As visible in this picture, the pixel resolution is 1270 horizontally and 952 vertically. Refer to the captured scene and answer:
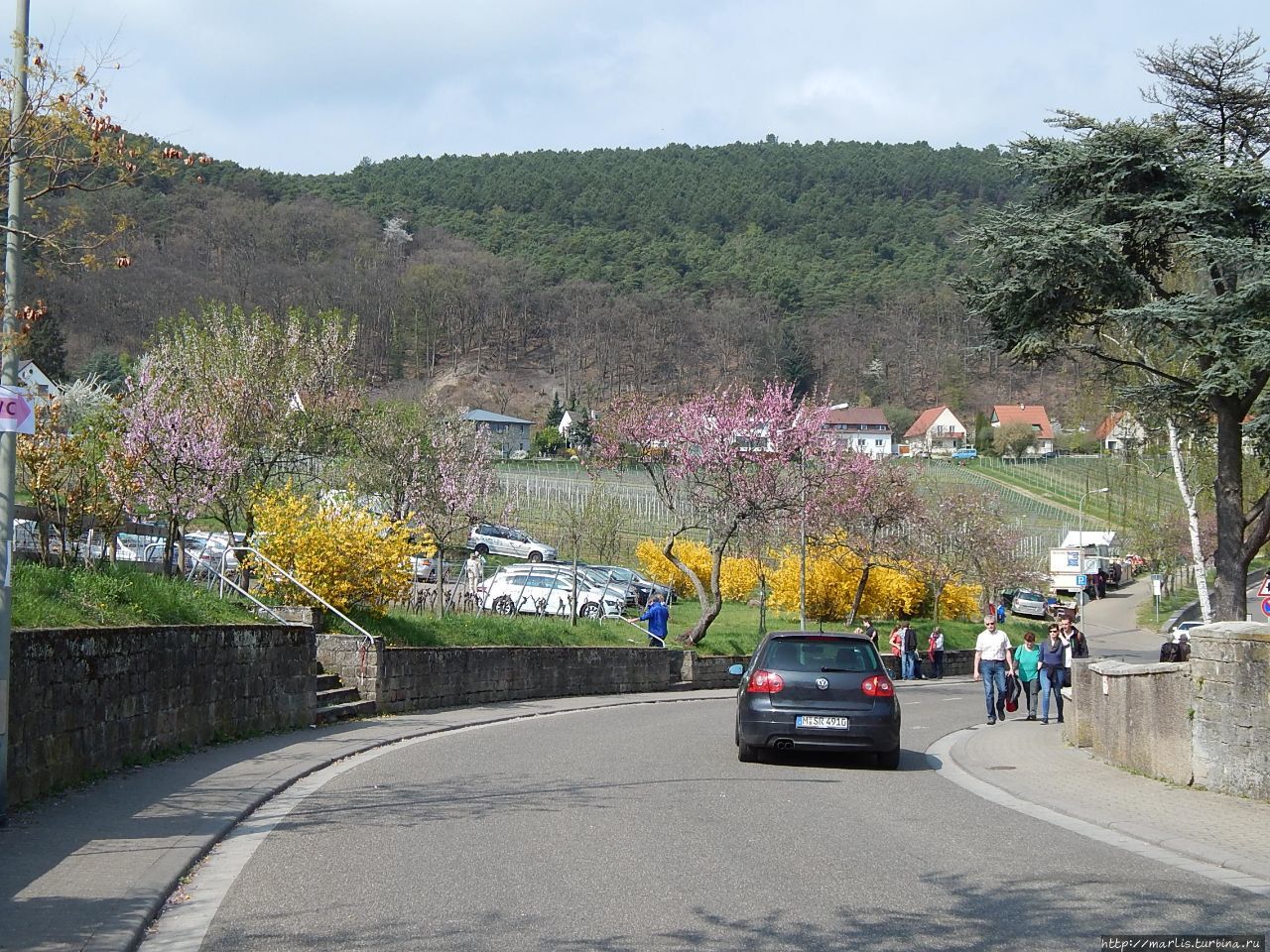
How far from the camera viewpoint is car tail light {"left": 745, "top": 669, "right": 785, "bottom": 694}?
1398 cm

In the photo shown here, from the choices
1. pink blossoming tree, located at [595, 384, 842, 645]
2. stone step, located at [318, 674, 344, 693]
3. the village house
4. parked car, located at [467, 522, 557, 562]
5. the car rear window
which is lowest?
stone step, located at [318, 674, 344, 693]

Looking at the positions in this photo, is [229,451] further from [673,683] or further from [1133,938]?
[1133,938]

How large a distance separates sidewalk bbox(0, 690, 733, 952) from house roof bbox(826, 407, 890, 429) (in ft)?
397

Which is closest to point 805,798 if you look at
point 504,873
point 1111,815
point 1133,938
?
point 1111,815

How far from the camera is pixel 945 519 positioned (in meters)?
54.1

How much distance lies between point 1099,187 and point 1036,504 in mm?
71024

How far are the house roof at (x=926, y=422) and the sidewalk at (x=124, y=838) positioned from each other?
124839mm

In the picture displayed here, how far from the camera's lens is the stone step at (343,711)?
56.1 feet

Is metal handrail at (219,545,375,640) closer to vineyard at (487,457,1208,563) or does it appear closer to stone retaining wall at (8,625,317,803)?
stone retaining wall at (8,625,317,803)

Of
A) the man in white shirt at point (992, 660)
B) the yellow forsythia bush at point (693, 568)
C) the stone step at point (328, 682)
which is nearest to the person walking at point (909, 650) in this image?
the yellow forsythia bush at point (693, 568)

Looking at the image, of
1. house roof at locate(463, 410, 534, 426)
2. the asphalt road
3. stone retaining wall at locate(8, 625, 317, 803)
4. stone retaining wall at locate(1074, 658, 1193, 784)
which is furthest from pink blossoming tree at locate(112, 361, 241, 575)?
house roof at locate(463, 410, 534, 426)

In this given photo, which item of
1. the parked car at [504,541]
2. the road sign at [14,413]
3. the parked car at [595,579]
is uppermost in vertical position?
the parked car at [504,541]

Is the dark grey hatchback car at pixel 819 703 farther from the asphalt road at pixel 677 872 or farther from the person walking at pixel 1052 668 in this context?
the person walking at pixel 1052 668

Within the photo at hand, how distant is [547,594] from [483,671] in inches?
548
